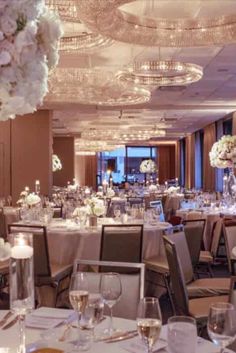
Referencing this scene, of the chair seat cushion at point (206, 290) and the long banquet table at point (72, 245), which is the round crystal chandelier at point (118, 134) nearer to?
the long banquet table at point (72, 245)

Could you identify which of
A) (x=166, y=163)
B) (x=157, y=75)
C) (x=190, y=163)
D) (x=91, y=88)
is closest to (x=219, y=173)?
(x=190, y=163)

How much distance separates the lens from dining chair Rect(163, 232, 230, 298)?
4.90 m

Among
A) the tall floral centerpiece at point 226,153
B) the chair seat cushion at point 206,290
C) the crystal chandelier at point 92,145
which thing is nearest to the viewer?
the chair seat cushion at point 206,290

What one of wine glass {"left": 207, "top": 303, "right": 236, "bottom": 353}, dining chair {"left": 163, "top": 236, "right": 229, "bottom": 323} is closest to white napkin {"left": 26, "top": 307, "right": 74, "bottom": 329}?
wine glass {"left": 207, "top": 303, "right": 236, "bottom": 353}

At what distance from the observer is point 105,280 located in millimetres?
2402

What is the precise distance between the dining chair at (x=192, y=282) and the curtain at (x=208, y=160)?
1596 cm

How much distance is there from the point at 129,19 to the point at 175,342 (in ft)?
13.1

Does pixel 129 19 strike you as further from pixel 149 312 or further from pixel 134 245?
pixel 149 312

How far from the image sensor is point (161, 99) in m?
13.9

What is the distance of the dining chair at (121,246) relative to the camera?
5820 millimetres

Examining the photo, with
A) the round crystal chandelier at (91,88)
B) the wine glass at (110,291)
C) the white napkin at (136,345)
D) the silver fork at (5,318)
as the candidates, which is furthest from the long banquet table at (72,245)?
the white napkin at (136,345)

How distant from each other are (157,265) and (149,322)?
14.4 feet

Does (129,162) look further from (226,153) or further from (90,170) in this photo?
(226,153)

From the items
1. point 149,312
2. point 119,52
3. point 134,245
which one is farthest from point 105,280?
point 119,52
